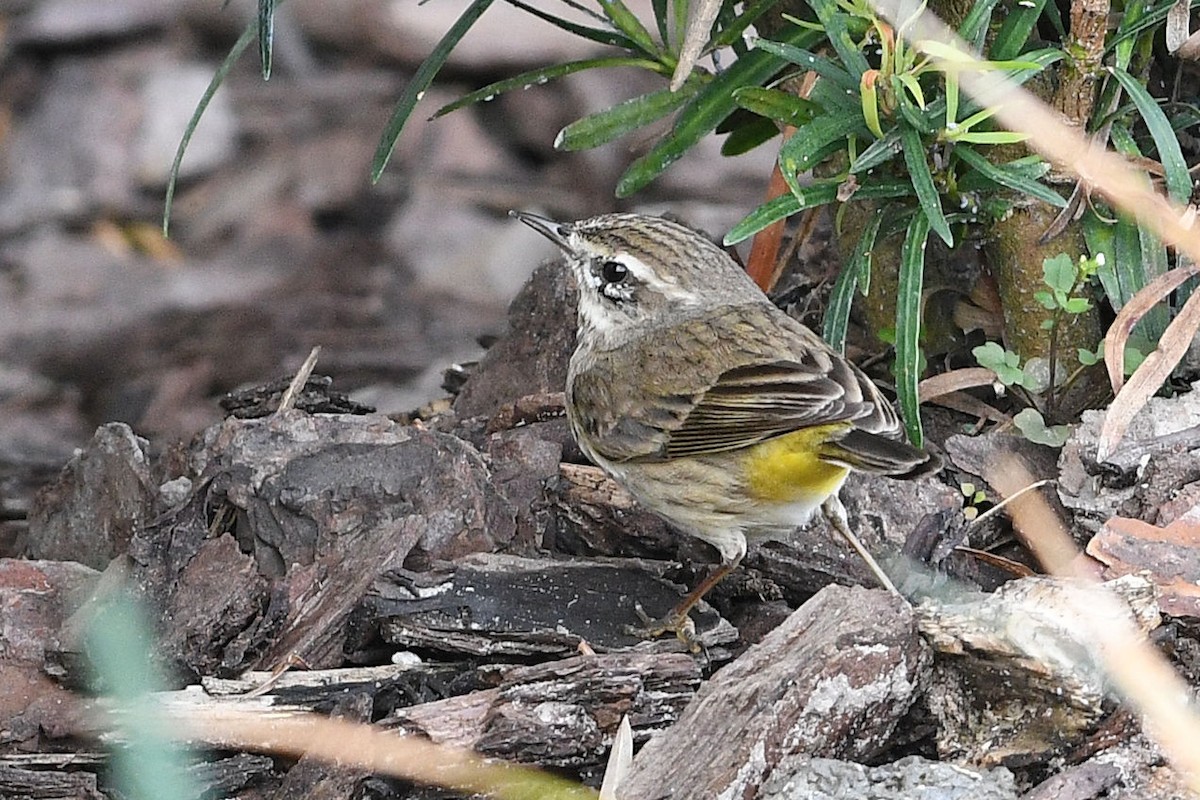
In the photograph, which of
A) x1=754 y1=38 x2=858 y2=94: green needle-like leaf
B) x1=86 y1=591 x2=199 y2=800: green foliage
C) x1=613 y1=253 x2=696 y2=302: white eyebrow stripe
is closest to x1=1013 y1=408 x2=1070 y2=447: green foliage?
x1=754 y1=38 x2=858 y2=94: green needle-like leaf

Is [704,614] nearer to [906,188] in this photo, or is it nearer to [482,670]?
[482,670]

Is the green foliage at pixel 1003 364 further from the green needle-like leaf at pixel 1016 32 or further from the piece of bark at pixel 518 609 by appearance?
the piece of bark at pixel 518 609

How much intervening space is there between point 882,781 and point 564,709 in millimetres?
690

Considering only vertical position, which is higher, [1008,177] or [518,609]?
[1008,177]

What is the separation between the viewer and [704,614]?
153 inches

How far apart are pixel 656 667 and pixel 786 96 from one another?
1420 millimetres

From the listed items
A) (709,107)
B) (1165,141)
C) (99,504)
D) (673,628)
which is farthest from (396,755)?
(1165,141)

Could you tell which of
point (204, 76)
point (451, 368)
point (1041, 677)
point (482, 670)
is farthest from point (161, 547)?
point (204, 76)

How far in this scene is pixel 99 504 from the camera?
4.58 meters

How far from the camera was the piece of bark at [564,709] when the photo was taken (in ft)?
11.1

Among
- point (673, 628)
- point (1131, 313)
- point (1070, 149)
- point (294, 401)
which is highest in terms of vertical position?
point (1070, 149)

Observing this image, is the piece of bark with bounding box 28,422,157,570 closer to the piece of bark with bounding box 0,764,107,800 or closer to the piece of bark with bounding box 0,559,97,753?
the piece of bark with bounding box 0,559,97,753

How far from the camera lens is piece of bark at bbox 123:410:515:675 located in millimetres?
3799

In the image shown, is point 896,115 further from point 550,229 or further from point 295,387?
point 295,387
